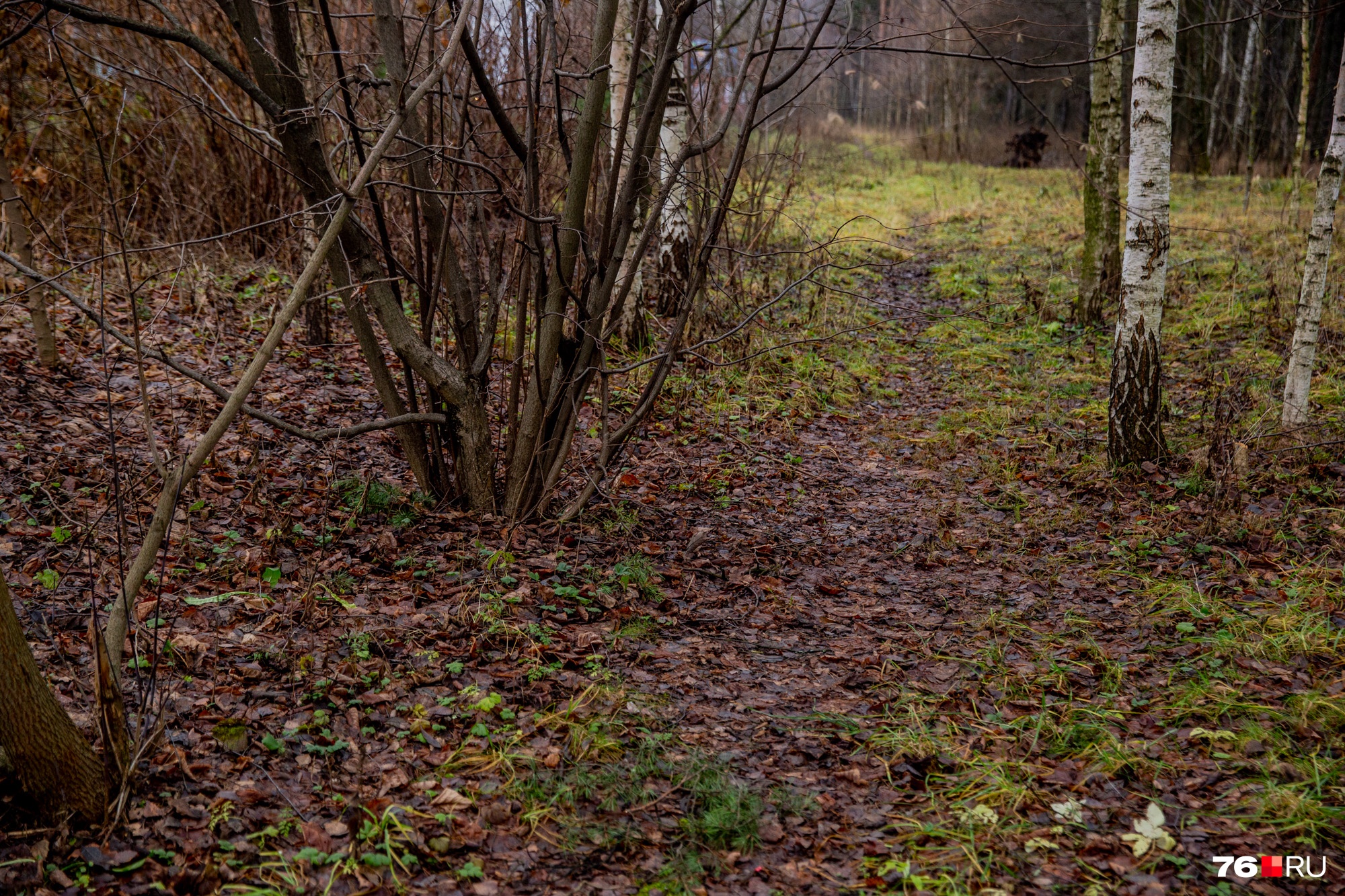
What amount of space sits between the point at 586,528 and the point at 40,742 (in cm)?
278

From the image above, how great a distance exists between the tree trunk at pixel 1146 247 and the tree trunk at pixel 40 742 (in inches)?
225

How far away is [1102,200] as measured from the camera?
356 inches

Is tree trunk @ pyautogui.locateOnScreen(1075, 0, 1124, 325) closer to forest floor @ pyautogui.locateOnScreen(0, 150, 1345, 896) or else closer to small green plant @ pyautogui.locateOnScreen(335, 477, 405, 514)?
forest floor @ pyautogui.locateOnScreen(0, 150, 1345, 896)

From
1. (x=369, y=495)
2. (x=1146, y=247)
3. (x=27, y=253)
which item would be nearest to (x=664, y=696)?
(x=369, y=495)

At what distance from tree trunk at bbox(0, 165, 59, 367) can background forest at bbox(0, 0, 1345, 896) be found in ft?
0.13

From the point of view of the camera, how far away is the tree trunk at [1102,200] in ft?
28.8

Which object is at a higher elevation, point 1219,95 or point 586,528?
point 1219,95

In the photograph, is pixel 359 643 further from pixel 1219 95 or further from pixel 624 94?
pixel 1219 95

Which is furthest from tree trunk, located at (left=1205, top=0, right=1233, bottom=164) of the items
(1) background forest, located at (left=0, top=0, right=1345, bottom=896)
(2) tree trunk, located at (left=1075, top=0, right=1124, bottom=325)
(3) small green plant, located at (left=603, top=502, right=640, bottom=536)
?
(3) small green plant, located at (left=603, top=502, right=640, bottom=536)

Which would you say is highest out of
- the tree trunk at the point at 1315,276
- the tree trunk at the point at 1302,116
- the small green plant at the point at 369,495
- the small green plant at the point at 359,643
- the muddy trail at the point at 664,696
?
the tree trunk at the point at 1302,116

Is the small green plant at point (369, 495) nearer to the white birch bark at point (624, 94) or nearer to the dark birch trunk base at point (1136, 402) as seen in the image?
the white birch bark at point (624, 94)

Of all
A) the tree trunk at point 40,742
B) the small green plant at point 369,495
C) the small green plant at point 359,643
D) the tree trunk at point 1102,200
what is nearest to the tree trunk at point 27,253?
the small green plant at point 369,495

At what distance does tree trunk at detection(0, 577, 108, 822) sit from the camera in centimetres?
228

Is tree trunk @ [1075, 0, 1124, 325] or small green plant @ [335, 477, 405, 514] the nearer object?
small green plant @ [335, 477, 405, 514]
